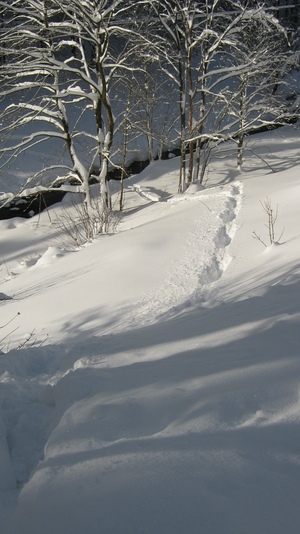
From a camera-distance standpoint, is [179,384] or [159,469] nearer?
[159,469]

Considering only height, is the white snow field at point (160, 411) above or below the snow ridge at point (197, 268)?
above

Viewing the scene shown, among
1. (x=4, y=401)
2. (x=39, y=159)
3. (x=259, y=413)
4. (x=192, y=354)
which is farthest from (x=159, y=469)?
(x=39, y=159)

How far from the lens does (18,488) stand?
6.07 feet

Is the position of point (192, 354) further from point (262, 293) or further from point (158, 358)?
point (262, 293)

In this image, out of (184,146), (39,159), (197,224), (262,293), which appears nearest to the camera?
(262,293)

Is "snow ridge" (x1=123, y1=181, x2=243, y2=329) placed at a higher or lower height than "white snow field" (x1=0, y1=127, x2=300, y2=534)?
lower

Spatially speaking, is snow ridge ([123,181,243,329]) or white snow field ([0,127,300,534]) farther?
snow ridge ([123,181,243,329])

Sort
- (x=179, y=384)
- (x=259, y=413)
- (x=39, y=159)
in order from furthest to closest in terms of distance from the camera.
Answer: (x=39, y=159), (x=179, y=384), (x=259, y=413)

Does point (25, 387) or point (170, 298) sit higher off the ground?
point (25, 387)

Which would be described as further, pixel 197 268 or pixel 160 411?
pixel 197 268

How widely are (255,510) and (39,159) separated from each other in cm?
1829

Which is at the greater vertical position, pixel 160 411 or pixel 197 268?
pixel 160 411

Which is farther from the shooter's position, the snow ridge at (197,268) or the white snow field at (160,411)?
the snow ridge at (197,268)

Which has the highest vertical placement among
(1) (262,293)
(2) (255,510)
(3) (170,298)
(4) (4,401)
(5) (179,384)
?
(2) (255,510)
